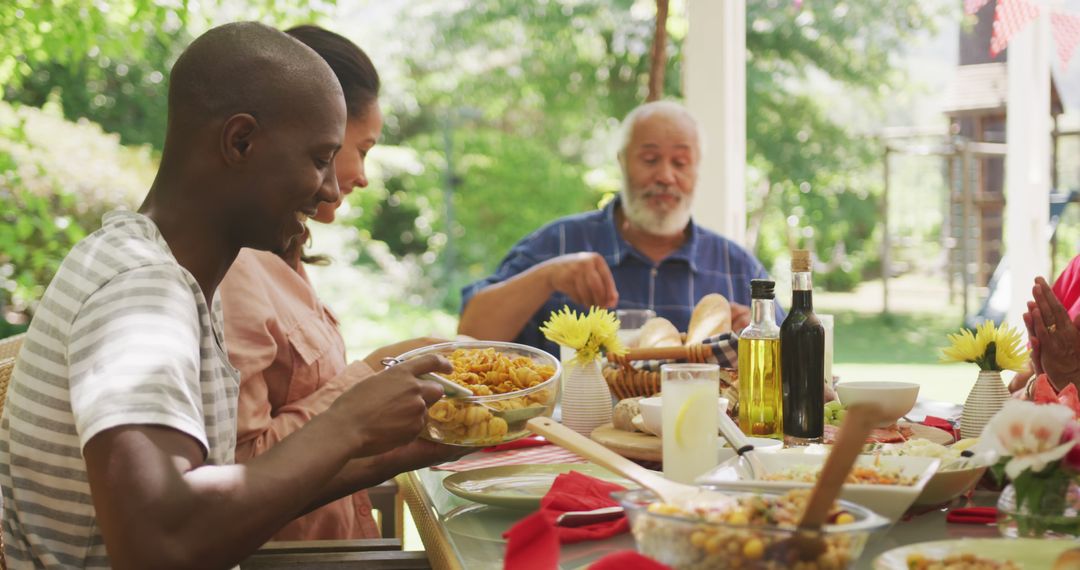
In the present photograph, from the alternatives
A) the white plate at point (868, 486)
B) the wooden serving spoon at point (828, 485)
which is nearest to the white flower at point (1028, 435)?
the white plate at point (868, 486)

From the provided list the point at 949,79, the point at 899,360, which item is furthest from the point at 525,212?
the point at 949,79

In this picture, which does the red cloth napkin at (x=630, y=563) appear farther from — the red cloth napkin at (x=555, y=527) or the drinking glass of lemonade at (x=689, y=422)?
the drinking glass of lemonade at (x=689, y=422)

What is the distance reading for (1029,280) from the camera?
4.23m

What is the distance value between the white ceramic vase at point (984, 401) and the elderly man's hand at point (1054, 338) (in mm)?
85

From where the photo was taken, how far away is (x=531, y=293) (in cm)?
276

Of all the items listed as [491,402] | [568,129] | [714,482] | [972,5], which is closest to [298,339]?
[491,402]

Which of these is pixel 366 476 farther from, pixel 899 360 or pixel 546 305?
pixel 899 360

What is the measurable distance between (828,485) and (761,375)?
873 millimetres

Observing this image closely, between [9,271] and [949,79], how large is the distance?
551 centimetres

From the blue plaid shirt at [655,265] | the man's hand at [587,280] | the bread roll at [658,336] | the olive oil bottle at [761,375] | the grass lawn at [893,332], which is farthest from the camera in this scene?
the grass lawn at [893,332]

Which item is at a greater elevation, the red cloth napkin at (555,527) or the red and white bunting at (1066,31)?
the red and white bunting at (1066,31)

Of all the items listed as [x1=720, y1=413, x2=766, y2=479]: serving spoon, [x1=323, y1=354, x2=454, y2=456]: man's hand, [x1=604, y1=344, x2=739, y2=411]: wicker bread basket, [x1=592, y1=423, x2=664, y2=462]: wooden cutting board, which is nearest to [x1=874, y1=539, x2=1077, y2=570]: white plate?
[x1=720, y1=413, x2=766, y2=479]: serving spoon

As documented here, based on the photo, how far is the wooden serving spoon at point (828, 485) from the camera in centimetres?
79

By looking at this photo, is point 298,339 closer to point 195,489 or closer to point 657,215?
point 195,489
